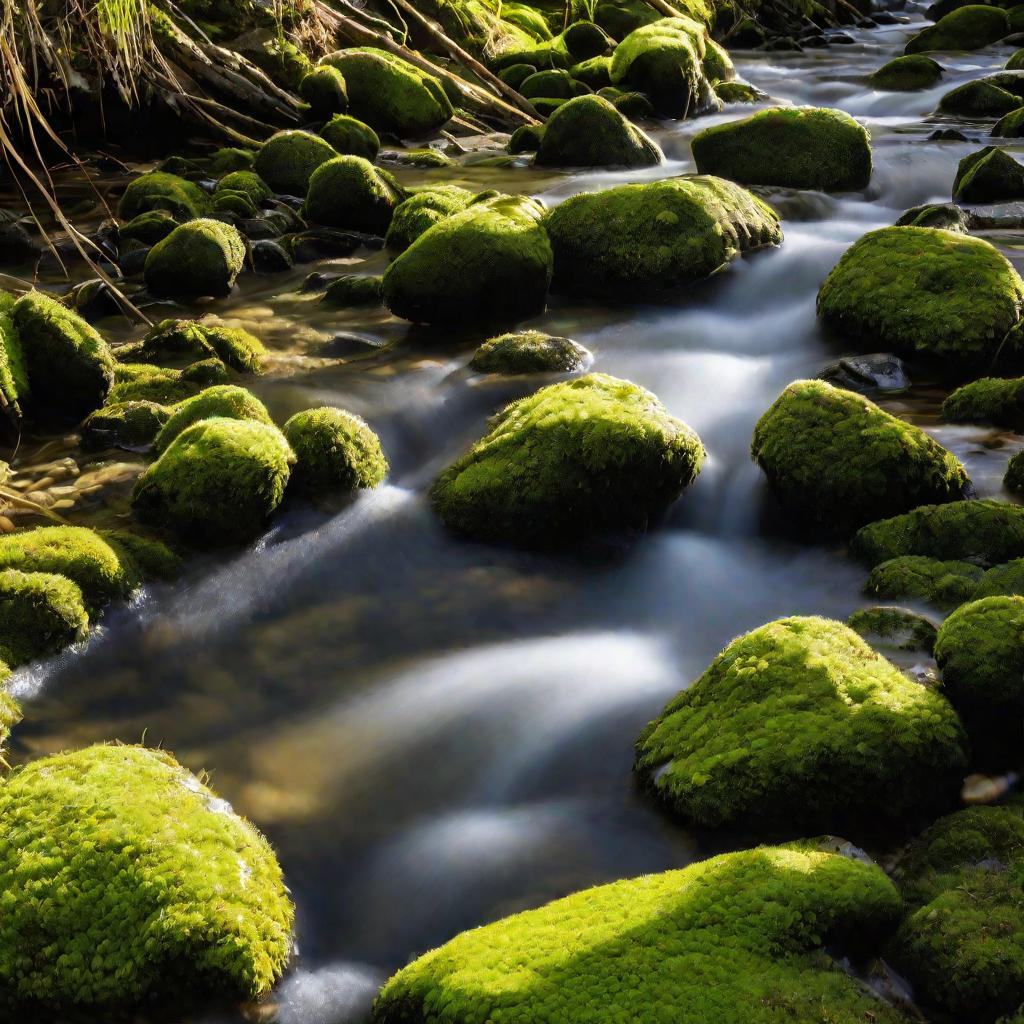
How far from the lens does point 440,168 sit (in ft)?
44.3

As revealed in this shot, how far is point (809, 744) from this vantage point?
3523 millimetres

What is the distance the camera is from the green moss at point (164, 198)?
10.4 m

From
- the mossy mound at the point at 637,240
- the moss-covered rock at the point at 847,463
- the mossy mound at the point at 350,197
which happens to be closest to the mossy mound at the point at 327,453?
the moss-covered rock at the point at 847,463

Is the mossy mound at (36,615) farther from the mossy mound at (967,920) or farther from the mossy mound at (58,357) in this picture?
the mossy mound at (967,920)

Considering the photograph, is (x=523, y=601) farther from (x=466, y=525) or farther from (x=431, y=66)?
(x=431, y=66)

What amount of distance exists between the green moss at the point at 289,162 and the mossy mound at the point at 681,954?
10.3 metres

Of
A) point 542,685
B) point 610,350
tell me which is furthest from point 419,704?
point 610,350

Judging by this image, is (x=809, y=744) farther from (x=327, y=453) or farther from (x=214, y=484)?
(x=327, y=453)

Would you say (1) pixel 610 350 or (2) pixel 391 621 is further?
(1) pixel 610 350

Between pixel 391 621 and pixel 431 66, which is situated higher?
pixel 431 66

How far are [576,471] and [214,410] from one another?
205cm

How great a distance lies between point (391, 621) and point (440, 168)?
9.68 meters

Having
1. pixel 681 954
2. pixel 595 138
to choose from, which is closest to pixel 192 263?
pixel 595 138

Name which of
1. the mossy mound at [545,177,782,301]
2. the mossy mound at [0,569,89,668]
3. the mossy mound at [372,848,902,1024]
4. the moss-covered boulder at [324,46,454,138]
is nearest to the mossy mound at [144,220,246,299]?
the mossy mound at [545,177,782,301]
